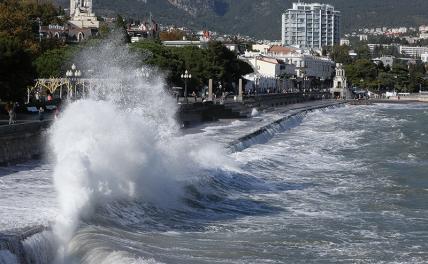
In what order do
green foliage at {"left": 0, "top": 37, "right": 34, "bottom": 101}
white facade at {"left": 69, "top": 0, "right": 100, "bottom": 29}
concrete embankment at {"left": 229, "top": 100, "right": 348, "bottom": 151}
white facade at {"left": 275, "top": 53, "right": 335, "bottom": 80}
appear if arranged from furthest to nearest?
white facade at {"left": 275, "top": 53, "right": 335, "bottom": 80} → white facade at {"left": 69, "top": 0, "right": 100, "bottom": 29} → green foliage at {"left": 0, "top": 37, "right": 34, "bottom": 101} → concrete embankment at {"left": 229, "top": 100, "right": 348, "bottom": 151}

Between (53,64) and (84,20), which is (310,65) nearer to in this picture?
(84,20)

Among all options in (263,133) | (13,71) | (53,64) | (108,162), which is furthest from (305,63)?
(108,162)

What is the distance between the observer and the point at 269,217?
21.6 metres

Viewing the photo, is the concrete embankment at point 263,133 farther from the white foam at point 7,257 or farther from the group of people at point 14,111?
the white foam at point 7,257

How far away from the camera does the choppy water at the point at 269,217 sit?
16891 mm

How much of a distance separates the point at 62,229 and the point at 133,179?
6.35 m

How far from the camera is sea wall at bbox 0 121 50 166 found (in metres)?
26.4

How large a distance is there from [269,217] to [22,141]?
9941 millimetres

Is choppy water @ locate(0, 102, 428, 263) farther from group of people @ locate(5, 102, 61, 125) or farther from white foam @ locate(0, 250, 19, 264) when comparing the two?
group of people @ locate(5, 102, 61, 125)

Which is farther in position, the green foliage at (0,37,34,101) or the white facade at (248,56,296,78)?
the white facade at (248,56,296,78)

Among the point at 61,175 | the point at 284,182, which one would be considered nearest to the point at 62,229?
the point at 61,175

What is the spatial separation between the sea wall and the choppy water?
1647 mm

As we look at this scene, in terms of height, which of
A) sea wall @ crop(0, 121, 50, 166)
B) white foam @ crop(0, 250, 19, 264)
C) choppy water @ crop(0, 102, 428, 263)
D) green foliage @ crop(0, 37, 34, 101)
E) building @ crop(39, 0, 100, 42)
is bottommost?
choppy water @ crop(0, 102, 428, 263)

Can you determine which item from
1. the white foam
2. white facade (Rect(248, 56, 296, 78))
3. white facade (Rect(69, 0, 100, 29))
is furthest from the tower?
the white foam
